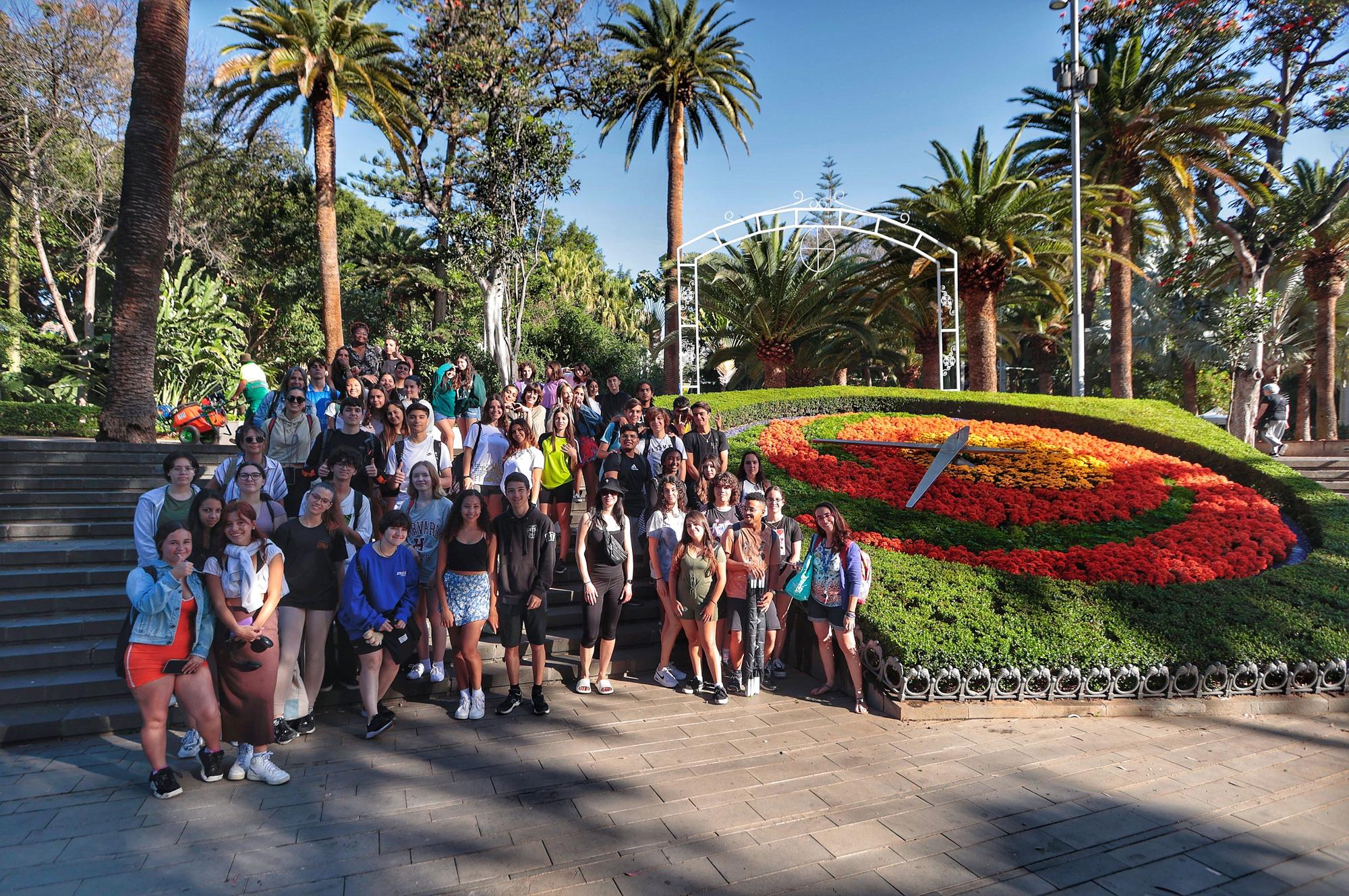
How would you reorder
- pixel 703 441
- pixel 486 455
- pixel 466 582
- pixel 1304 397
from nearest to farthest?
pixel 466 582
pixel 486 455
pixel 703 441
pixel 1304 397

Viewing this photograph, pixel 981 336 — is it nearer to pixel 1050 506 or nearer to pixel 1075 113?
pixel 1075 113

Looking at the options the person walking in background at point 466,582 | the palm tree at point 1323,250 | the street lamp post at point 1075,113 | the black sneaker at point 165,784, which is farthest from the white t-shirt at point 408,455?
the palm tree at point 1323,250

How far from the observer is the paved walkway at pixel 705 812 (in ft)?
11.9

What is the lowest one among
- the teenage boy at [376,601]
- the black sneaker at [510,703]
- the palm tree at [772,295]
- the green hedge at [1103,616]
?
the black sneaker at [510,703]

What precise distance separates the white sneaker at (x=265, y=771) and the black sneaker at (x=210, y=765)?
17cm

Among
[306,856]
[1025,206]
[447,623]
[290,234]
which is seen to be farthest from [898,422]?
[290,234]

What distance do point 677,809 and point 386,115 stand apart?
21.3 m

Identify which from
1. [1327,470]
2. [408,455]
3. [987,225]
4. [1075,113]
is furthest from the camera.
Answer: [987,225]

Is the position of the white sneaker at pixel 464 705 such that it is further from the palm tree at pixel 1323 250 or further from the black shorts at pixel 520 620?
the palm tree at pixel 1323 250

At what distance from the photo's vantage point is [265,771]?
4500 mm

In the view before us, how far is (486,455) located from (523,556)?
189cm

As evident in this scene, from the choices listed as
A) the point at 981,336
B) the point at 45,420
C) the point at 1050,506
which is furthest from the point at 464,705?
the point at 981,336

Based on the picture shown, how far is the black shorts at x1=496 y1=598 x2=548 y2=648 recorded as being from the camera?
5.72 meters

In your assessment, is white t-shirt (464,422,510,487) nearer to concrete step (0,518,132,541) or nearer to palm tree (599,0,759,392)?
concrete step (0,518,132,541)
